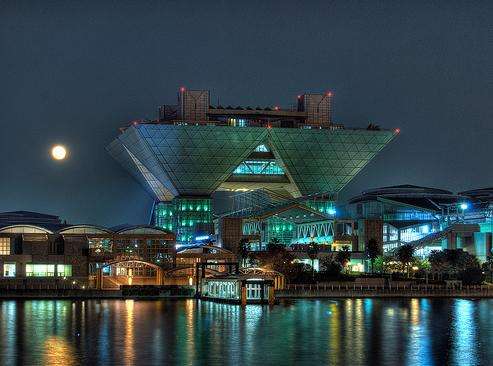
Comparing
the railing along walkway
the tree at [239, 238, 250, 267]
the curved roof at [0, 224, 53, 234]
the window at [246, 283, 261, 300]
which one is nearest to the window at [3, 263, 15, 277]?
the curved roof at [0, 224, 53, 234]

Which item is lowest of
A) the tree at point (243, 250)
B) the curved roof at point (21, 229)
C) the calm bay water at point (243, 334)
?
the calm bay water at point (243, 334)

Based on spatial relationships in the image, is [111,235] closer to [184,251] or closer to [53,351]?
[184,251]

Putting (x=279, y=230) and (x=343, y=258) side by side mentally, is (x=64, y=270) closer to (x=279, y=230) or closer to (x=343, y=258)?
(x=343, y=258)

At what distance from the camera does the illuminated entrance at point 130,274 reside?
138250 mm

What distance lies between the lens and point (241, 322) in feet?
306

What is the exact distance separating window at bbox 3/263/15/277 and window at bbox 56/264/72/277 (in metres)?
6.08

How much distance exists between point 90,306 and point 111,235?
133 ft

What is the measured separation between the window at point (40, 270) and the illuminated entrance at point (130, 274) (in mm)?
7077

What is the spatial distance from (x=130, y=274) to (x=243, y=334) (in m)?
59.8

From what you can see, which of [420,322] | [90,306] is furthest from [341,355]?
[90,306]

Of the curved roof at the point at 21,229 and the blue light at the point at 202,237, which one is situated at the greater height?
the blue light at the point at 202,237

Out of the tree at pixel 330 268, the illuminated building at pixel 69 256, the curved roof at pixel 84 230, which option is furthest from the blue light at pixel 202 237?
the curved roof at pixel 84 230

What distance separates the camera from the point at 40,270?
141250mm

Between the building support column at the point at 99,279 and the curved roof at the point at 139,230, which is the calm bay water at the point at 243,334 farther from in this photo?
the curved roof at the point at 139,230
